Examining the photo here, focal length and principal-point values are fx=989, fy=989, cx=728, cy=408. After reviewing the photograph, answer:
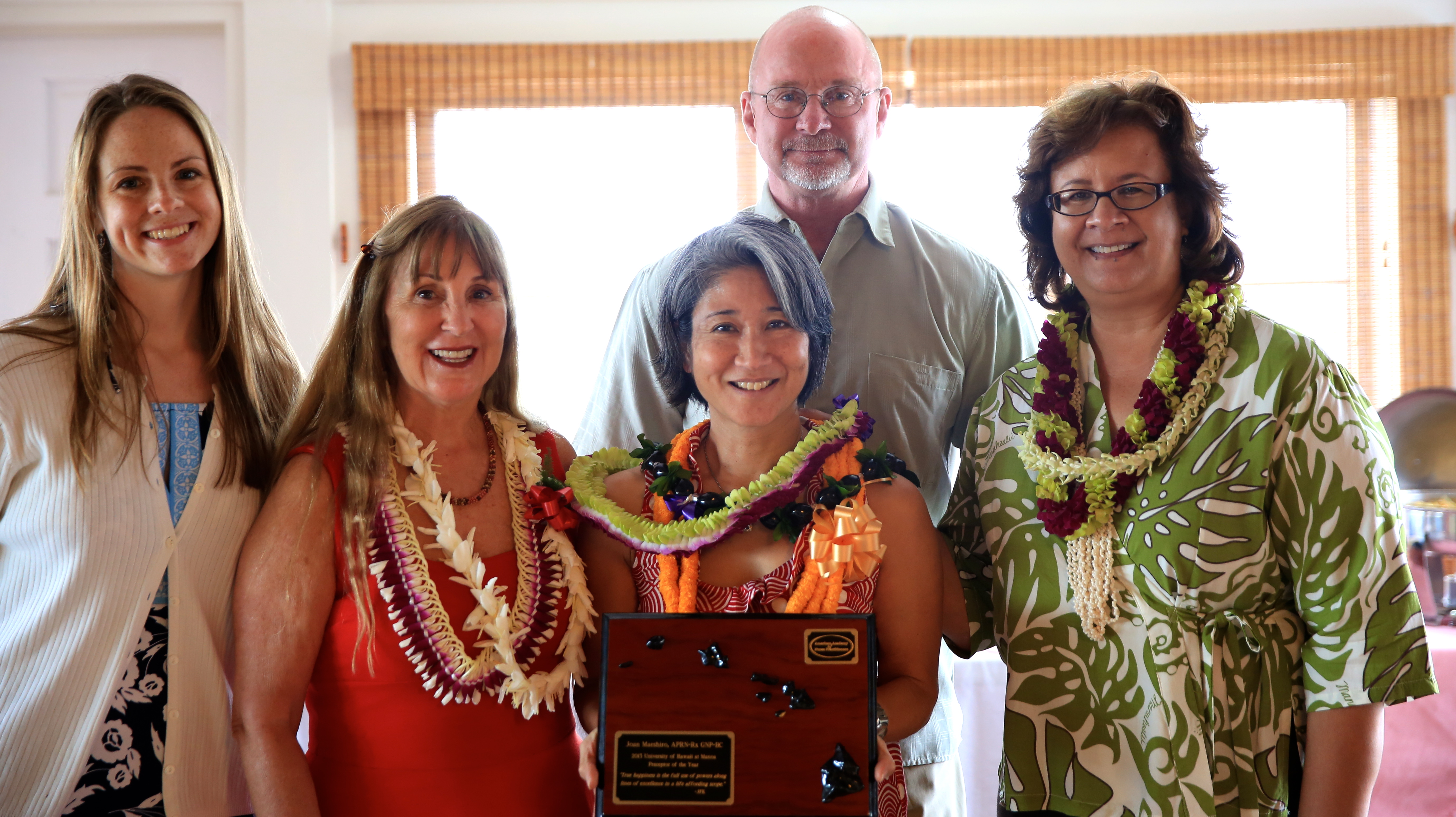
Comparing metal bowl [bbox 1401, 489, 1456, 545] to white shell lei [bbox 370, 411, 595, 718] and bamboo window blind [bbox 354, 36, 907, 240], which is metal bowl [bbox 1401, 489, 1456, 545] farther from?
bamboo window blind [bbox 354, 36, 907, 240]

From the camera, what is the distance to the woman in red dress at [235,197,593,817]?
1684 mm

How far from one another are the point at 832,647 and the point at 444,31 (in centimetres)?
453

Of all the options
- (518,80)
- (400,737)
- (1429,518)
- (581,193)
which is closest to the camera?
(400,737)

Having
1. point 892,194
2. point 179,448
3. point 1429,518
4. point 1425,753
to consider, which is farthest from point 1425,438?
point 179,448

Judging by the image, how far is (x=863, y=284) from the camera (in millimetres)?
2402

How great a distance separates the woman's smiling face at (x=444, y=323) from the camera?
181cm

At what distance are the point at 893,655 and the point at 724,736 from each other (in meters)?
0.41

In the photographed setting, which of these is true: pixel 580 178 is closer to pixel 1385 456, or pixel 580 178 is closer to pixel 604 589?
pixel 604 589

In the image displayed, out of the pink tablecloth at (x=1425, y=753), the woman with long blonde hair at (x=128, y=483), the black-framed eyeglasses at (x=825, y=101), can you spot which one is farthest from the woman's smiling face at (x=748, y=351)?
the pink tablecloth at (x=1425, y=753)

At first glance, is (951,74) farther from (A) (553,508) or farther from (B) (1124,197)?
(A) (553,508)

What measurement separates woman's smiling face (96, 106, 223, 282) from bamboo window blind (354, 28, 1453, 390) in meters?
3.31

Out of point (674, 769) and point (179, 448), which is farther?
point (179, 448)

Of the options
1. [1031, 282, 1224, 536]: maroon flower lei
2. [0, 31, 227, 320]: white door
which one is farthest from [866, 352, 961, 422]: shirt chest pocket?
[0, 31, 227, 320]: white door

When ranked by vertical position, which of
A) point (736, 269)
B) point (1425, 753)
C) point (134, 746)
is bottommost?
point (1425, 753)
